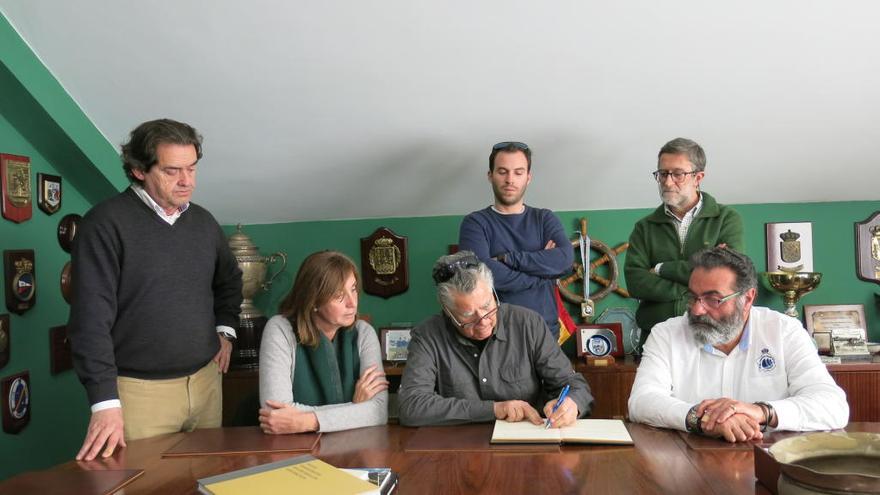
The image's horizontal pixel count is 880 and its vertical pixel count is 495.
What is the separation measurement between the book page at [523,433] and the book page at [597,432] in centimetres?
3

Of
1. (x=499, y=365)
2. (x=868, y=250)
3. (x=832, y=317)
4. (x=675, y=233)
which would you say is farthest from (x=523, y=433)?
(x=868, y=250)

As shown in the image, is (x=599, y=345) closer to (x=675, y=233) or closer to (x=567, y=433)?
(x=675, y=233)

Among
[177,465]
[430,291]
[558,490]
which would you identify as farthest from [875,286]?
[177,465]

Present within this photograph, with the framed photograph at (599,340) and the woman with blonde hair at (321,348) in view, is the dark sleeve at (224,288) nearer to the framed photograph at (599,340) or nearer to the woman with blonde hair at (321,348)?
the woman with blonde hair at (321,348)

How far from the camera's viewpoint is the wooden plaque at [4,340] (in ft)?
9.82

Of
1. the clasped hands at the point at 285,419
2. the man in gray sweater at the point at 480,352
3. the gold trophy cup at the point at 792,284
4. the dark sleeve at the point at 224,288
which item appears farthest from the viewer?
the gold trophy cup at the point at 792,284

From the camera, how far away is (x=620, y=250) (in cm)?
405

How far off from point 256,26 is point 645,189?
6.98 ft

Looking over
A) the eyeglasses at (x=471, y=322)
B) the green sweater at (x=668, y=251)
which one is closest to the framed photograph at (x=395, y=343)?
the green sweater at (x=668, y=251)

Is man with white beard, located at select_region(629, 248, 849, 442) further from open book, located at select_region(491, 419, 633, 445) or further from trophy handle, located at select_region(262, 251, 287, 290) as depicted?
trophy handle, located at select_region(262, 251, 287, 290)

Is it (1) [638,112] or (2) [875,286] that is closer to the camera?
(1) [638,112]

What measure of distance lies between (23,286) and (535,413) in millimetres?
2293

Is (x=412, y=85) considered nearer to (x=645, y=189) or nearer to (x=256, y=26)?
(x=256, y=26)

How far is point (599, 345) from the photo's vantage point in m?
3.90
